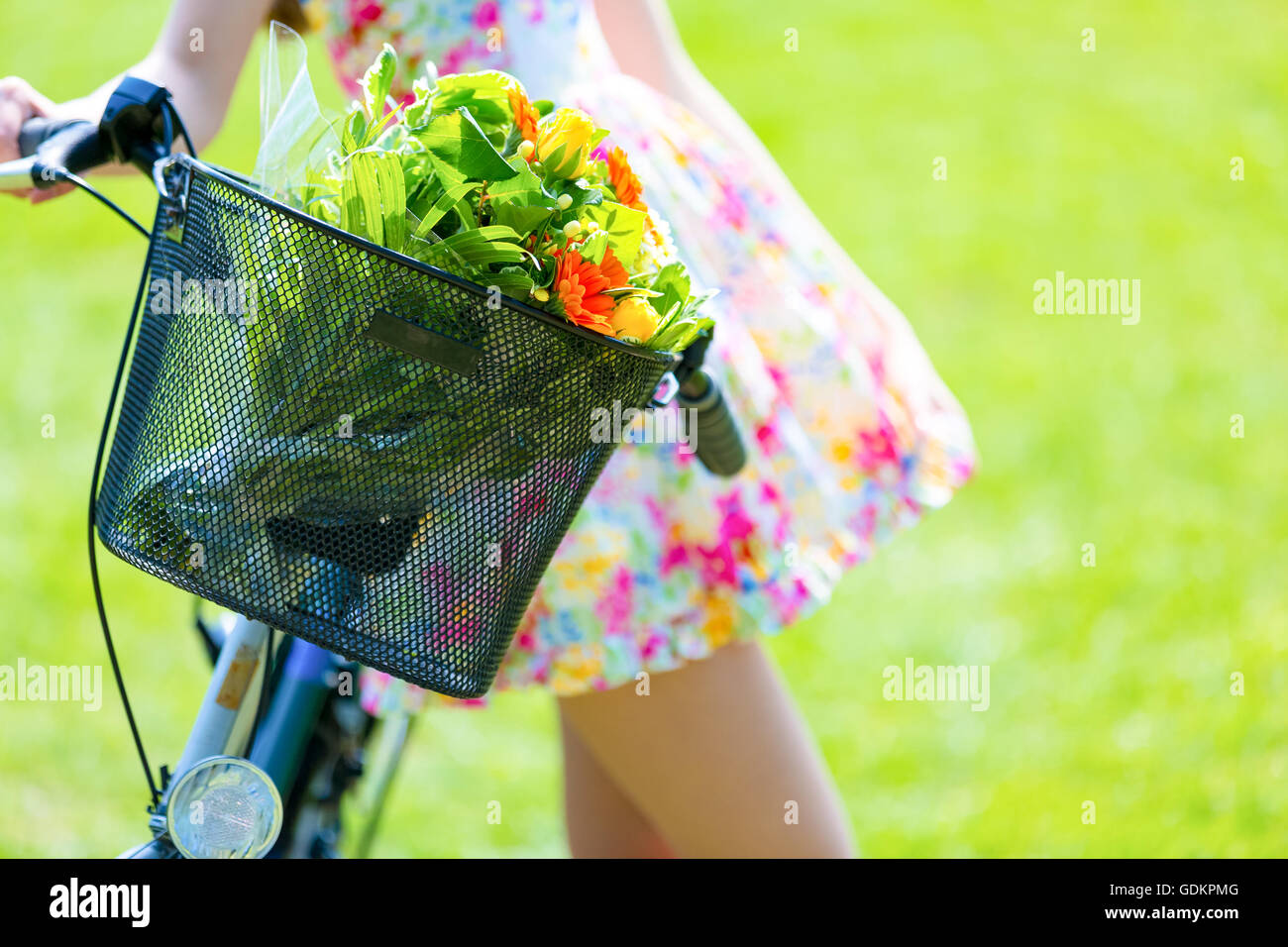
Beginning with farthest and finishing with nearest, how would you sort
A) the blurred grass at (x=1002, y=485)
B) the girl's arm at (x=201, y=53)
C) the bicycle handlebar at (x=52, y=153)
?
1. the blurred grass at (x=1002, y=485)
2. the girl's arm at (x=201, y=53)
3. the bicycle handlebar at (x=52, y=153)

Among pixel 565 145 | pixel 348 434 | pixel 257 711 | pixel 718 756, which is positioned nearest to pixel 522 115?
pixel 565 145

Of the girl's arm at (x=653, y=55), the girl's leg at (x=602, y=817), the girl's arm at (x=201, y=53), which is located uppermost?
the girl's arm at (x=653, y=55)

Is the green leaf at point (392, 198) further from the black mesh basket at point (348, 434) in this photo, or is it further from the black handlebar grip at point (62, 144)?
the black handlebar grip at point (62, 144)

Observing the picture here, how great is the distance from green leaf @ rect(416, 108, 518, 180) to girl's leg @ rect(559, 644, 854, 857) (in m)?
0.76

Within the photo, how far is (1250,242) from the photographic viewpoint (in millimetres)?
5828

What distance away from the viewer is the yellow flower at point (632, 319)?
3.58ft

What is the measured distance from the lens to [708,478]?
166 cm

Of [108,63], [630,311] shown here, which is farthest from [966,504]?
[108,63]

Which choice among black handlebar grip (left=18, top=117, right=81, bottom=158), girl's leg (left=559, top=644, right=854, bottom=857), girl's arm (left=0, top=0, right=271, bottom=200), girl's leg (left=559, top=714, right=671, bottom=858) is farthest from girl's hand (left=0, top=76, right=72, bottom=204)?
girl's leg (left=559, top=714, right=671, bottom=858)

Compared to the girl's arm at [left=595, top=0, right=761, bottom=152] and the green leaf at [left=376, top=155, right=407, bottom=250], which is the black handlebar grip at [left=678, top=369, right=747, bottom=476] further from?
the girl's arm at [left=595, top=0, right=761, bottom=152]

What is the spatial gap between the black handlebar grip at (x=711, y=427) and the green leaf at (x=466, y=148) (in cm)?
36

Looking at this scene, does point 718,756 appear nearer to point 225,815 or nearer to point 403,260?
point 225,815

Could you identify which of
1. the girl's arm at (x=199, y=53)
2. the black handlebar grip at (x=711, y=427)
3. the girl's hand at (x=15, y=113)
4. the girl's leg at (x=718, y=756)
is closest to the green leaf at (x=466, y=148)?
the black handlebar grip at (x=711, y=427)
